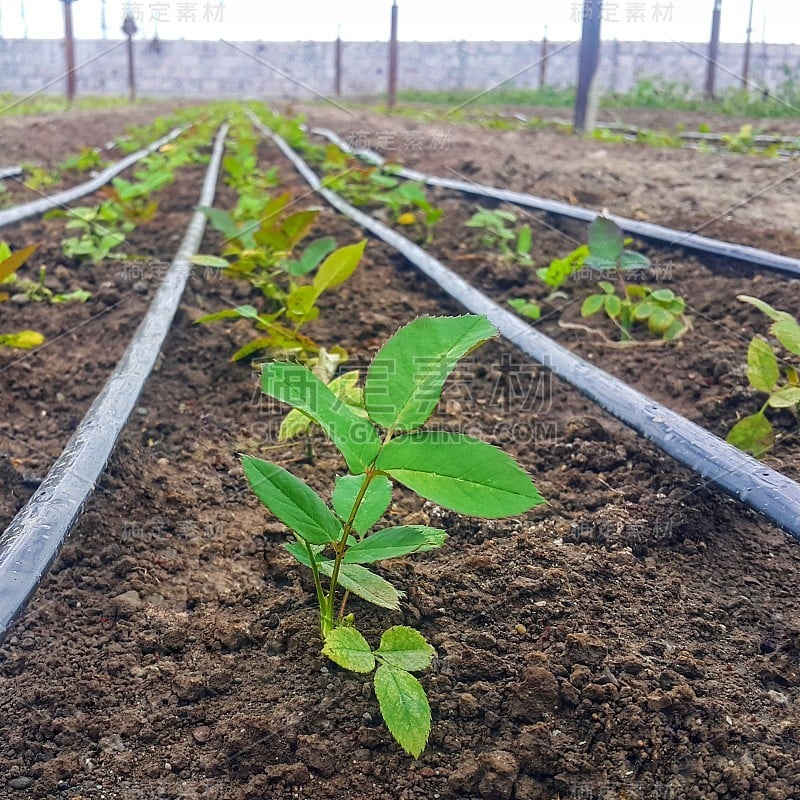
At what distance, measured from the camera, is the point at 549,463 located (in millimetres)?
1558

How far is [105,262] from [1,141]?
4.52 metres

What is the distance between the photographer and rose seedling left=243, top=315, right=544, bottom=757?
847mm

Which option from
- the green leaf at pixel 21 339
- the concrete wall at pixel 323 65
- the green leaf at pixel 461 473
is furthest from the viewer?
the concrete wall at pixel 323 65

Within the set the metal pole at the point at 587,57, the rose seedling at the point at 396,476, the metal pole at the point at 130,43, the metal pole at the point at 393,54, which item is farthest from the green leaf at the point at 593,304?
the metal pole at the point at 393,54

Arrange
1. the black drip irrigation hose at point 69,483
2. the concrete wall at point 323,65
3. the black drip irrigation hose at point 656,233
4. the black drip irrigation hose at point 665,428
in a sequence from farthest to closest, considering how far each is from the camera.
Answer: the concrete wall at point 323,65
the black drip irrigation hose at point 656,233
the black drip irrigation hose at point 665,428
the black drip irrigation hose at point 69,483

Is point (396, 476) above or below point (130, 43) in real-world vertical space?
below

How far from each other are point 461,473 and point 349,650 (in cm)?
26

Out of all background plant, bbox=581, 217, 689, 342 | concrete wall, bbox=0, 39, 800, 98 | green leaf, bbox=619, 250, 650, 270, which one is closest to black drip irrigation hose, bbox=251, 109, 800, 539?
background plant, bbox=581, 217, 689, 342

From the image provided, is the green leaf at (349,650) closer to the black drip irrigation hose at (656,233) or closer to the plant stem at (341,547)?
the plant stem at (341,547)

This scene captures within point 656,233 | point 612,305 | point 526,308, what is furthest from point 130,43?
point 612,305

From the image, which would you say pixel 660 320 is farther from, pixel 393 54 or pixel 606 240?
pixel 393 54

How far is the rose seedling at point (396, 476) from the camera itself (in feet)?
2.78

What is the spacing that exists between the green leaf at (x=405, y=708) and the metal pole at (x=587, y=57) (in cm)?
619

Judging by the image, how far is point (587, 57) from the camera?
7039 mm
